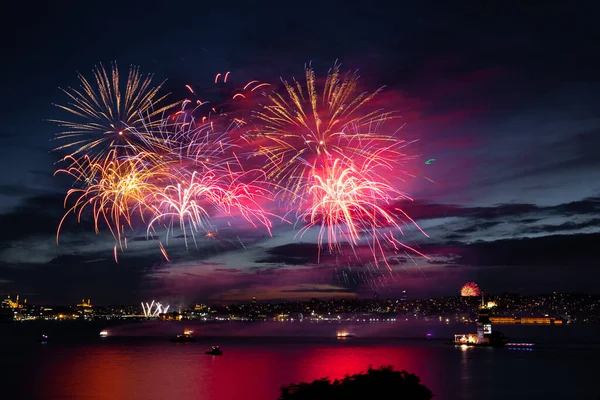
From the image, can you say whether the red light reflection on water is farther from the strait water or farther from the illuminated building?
the illuminated building

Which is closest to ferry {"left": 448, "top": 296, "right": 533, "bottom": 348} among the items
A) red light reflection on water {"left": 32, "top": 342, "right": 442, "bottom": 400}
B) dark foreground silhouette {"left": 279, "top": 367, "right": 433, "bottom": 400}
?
red light reflection on water {"left": 32, "top": 342, "right": 442, "bottom": 400}

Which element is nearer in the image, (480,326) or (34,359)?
(34,359)

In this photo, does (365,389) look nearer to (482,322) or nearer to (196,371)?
(196,371)

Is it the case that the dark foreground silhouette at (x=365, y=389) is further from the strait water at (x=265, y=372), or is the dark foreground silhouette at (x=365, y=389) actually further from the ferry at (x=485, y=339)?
the ferry at (x=485, y=339)

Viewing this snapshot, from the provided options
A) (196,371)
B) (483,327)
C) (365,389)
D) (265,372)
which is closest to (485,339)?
(483,327)

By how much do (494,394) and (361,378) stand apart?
36.7 metres

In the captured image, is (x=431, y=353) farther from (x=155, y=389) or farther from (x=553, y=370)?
(x=155, y=389)

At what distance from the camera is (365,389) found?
29.6m

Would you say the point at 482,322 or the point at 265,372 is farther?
the point at 482,322

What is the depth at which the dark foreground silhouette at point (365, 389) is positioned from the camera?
28828 mm

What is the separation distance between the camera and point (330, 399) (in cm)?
2839

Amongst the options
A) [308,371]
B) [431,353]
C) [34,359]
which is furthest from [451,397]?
[34,359]

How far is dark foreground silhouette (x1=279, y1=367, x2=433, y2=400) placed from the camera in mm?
28828

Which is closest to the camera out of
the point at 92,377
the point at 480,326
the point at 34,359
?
the point at 92,377
